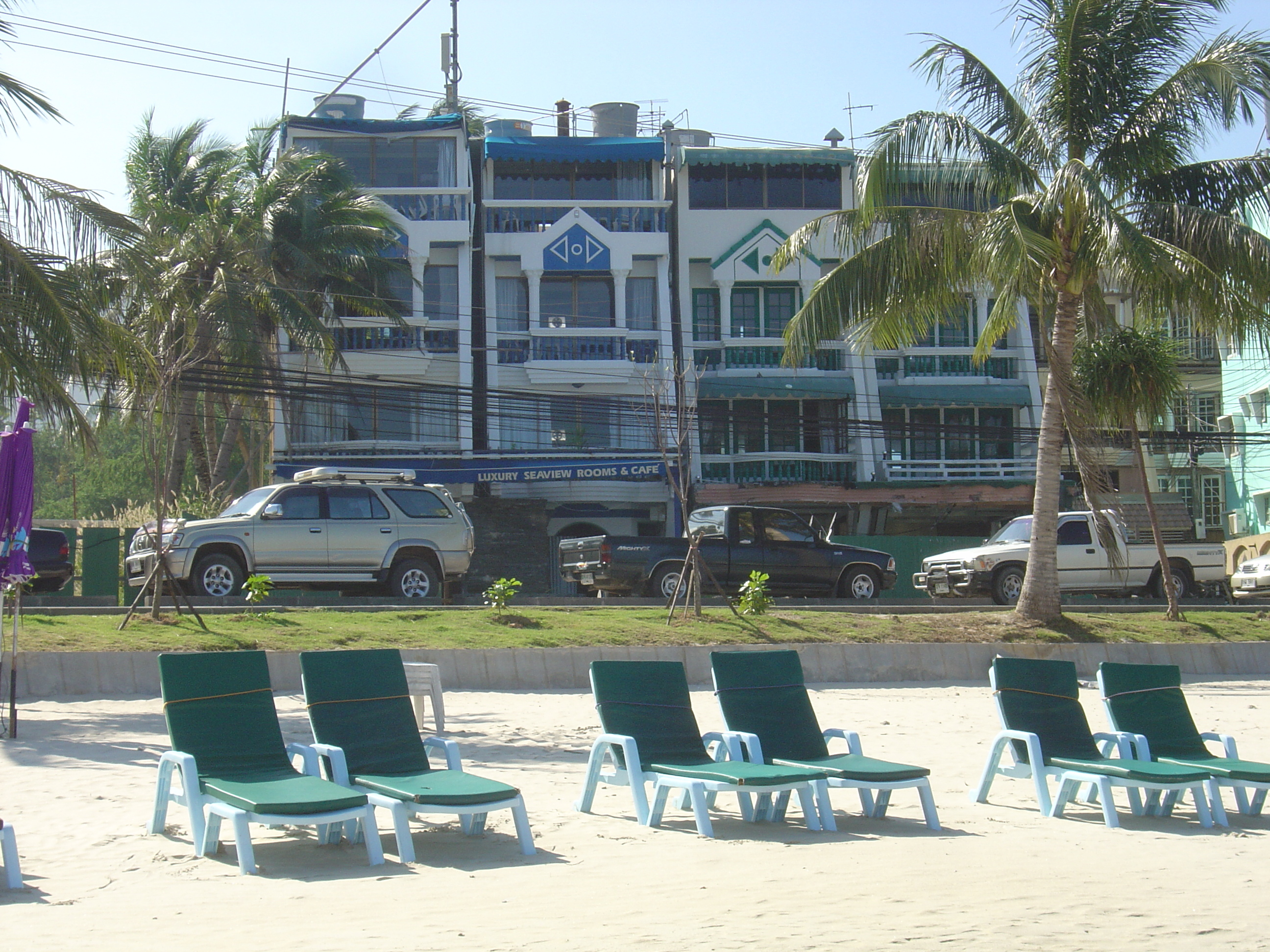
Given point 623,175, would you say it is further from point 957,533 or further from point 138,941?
point 138,941

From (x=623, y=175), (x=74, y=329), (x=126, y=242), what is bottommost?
(x=74, y=329)

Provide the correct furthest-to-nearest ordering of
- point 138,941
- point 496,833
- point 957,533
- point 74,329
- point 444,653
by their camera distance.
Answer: point 957,533 < point 444,653 < point 74,329 < point 496,833 < point 138,941

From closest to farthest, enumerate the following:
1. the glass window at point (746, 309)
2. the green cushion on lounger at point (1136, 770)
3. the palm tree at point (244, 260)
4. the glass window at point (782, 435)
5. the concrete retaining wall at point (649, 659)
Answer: the green cushion on lounger at point (1136, 770) → the concrete retaining wall at point (649, 659) → the palm tree at point (244, 260) → the glass window at point (782, 435) → the glass window at point (746, 309)

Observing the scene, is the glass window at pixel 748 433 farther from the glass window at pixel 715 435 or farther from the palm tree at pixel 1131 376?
the palm tree at pixel 1131 376

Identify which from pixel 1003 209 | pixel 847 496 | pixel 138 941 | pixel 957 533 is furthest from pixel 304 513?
pixel 957 533

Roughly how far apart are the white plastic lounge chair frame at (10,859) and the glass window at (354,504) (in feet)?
44.0

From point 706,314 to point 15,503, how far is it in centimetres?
2581

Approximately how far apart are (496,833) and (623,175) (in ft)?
96.1

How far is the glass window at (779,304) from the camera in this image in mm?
35281

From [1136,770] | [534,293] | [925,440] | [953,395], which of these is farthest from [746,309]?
[1136,770]

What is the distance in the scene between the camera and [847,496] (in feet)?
110

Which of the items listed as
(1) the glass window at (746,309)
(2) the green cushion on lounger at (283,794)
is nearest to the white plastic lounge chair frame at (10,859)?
(2) the green cushion on lounger at (283,794)

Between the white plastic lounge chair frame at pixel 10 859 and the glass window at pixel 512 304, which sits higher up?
the glass window at pixel 512 304

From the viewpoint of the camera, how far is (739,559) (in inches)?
874
